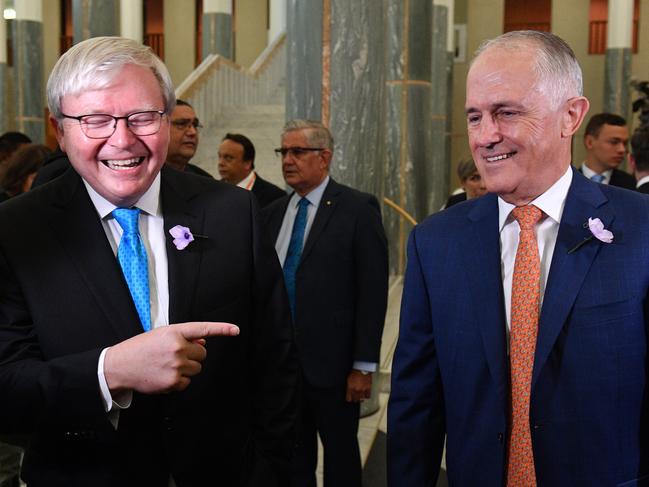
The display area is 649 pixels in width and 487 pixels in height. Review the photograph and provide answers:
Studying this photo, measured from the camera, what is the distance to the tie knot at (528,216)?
2.10 m

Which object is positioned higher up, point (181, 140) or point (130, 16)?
point (130, 16)

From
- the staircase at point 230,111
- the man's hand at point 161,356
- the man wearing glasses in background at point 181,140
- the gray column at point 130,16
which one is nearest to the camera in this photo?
the man's hand at point 161,356

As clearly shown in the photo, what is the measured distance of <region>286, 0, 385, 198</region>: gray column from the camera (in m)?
4.94

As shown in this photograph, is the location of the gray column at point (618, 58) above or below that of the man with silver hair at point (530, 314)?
above

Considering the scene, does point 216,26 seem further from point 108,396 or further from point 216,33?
point 108,396

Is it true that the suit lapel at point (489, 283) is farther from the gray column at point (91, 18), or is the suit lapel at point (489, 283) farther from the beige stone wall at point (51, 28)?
the beige stone wall at point (51, 28)

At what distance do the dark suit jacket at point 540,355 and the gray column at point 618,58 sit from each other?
1518 centimetres

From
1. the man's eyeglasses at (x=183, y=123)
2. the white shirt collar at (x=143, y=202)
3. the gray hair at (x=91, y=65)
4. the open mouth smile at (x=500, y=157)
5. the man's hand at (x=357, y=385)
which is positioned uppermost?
the gray hair at (x=91, y=65)

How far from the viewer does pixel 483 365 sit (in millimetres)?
2086

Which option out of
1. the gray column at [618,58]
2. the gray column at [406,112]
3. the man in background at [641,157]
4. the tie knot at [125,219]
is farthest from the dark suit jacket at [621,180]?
the gray column at [618,58]

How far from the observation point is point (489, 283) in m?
2.12

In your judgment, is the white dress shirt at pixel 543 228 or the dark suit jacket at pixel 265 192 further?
the dark suit jacket at pixel 265 192

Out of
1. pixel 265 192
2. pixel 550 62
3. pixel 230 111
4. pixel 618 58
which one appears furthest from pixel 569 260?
pixel 618 58

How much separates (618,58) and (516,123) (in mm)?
15768
